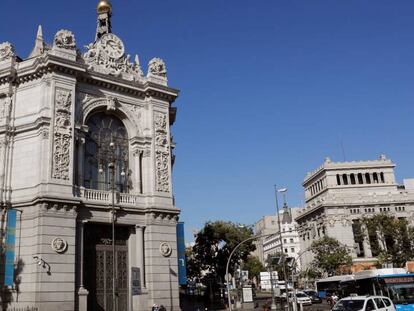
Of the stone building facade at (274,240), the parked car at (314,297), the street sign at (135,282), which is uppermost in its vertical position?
the stone building facade at (274,240)

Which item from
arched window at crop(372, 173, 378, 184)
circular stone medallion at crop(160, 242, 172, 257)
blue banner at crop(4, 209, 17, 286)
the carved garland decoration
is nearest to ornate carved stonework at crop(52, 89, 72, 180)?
blue banner at crop(4, 209, 17, 286)

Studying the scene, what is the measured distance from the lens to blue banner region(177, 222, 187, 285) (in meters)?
35.7

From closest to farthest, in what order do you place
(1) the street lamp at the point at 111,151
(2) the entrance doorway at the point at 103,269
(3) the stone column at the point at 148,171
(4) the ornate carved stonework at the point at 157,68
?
(2) the entrance doorway at the point at 103,269 → (1) the street lamp at the point at 111,151 → (3) the stone column at the point at 148,171 → (4) the ornate carved stonework at the point at 157,68

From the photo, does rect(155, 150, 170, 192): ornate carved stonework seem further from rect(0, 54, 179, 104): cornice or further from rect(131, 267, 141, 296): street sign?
rect(131, 267, 141, 296): street sign

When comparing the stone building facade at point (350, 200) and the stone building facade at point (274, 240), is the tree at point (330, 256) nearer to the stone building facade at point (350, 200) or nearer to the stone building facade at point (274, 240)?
the stone building facade at point (350, 200)

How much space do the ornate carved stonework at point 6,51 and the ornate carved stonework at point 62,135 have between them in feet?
18.9

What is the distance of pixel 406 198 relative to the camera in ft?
278

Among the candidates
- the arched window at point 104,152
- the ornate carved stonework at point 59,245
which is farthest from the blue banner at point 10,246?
the arched window at point 104,152

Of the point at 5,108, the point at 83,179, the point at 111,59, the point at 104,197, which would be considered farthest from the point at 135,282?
the point at 111,59

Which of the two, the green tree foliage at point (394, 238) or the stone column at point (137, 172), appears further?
the green tree foliage at point (394, 238)

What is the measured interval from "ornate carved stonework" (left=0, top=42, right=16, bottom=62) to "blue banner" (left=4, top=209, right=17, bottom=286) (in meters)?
12.1

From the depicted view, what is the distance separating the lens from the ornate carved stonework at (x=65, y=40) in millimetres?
32906

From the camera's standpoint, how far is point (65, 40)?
33.2m

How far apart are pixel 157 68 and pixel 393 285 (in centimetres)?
2409
